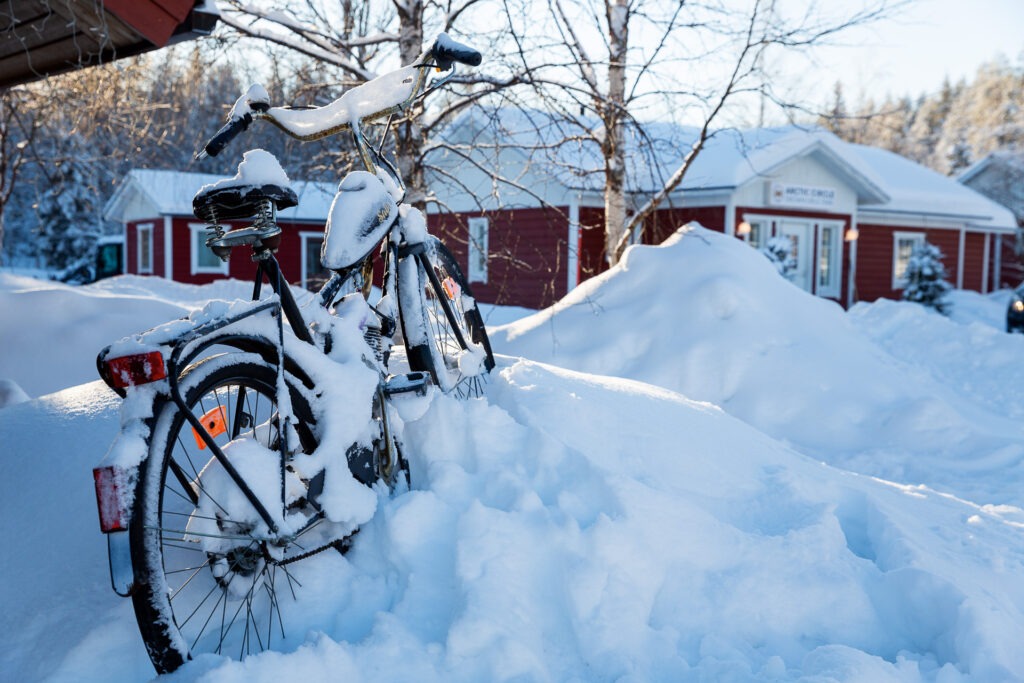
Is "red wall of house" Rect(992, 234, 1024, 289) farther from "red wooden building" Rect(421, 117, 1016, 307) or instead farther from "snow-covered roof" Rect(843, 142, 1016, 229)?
"snow-covered roof" Rect(843, 142, 1016, 229)

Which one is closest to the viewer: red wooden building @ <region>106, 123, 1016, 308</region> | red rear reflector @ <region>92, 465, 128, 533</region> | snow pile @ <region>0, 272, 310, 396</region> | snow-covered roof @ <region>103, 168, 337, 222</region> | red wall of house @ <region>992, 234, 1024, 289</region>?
red rear reflector @ <region>92, 465, 128, 533</region>

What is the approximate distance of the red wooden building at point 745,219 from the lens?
1603cm

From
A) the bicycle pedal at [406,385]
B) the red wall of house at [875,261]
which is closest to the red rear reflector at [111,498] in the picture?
the bicycle pedal at [406,385]

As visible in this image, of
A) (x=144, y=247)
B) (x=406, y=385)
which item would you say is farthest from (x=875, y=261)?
(x=406, y=385)

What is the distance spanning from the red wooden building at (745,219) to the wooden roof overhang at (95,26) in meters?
8.60

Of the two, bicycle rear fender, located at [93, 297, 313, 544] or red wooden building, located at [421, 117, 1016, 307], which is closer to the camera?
bicycle rear fender, located at [93, 297, 313, 544]

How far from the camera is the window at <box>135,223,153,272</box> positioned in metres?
22.8

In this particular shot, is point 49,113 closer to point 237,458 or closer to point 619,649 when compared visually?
point 237,458

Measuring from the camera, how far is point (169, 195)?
21.6 meters

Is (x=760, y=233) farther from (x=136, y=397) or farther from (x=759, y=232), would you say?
(x=136, y=397)

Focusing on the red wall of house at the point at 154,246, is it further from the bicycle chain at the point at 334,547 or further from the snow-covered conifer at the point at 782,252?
the bicycle chain at the point at 334,547

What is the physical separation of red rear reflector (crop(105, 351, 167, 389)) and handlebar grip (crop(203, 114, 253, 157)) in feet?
3.51

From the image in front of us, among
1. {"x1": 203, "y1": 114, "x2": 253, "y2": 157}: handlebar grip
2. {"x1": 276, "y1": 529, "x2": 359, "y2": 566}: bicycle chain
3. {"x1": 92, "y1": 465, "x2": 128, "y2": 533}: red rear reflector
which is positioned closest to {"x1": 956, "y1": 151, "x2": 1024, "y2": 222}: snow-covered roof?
{"x1": 203, "y1": 114, "x2": 253, "y2": 157}: handlebar grip

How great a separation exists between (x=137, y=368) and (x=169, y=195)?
21.7m
